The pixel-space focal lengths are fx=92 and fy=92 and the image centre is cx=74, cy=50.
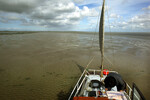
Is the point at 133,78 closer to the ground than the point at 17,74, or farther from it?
closer to the ground

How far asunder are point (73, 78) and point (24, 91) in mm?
6042

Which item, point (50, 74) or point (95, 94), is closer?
point (95, 94)

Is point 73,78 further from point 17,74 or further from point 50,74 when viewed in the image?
point 17,74

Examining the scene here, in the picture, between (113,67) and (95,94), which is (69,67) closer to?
(113,67)

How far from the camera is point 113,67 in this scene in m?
16.8

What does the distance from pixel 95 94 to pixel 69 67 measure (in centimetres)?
1046

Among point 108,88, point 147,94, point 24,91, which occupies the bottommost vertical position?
point 147,94

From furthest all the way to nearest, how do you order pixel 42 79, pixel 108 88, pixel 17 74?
pixel 17 74
pixel 42 79
pixel 108 88

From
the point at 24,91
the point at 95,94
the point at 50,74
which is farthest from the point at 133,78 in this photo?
the point at 24,91

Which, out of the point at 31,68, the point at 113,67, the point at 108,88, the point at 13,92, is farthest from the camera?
the point at 113,67

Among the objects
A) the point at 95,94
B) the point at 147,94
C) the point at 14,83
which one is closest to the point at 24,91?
the point at 14,83

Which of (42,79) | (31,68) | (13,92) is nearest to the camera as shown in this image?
(13,92)

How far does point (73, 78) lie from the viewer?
42.4 feet

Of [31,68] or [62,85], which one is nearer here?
[62,85]
